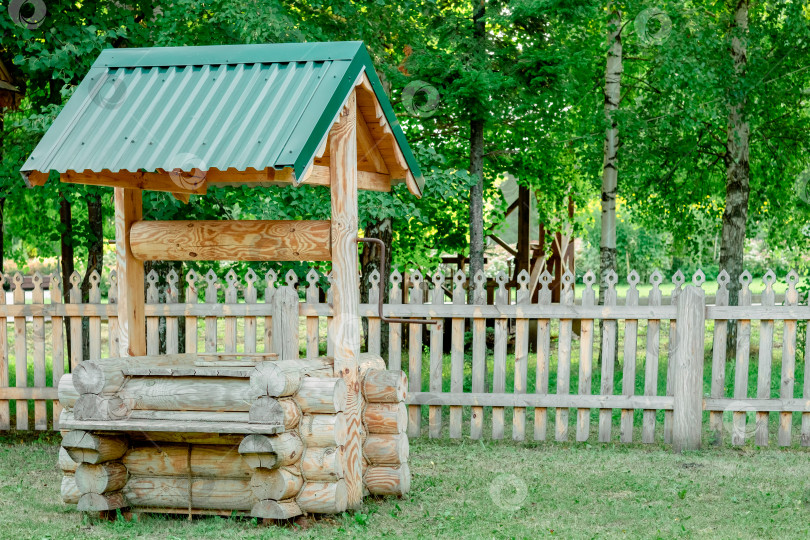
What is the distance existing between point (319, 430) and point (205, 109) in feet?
7.48

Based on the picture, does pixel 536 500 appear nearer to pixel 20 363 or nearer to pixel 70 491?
pixel 70 491

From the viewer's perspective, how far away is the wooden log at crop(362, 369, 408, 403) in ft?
19.9

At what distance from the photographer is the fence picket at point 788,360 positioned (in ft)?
25.5

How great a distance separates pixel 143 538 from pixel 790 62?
39.9 ft

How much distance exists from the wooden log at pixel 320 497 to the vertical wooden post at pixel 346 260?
0.26 metres

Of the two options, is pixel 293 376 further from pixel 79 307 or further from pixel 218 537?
pixel 79 307

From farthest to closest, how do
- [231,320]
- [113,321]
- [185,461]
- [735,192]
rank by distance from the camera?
1. [735,192]
2. [113,321]
3. [231,320]
4. [185,461]

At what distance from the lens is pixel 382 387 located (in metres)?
6.08

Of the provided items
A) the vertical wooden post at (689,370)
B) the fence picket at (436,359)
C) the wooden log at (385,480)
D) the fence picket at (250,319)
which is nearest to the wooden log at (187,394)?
the wooden log at (385,480)

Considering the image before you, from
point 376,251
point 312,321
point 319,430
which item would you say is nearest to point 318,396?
point 319,430

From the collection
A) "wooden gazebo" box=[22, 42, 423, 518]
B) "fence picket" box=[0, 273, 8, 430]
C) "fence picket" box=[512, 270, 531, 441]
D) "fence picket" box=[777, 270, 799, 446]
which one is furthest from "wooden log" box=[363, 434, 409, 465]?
"fence picket" box=[0, 273, 8, 430]

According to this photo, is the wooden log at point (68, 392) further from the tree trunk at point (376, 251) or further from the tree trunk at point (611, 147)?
the tree trunk at point (611, 147)

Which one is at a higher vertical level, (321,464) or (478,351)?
(478,351)

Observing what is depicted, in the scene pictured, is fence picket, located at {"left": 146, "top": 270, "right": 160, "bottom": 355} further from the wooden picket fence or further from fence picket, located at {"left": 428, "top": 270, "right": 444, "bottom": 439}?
fence picket, located at {"left": 428, "top": 270, "right": 444, "bottom": 439}
